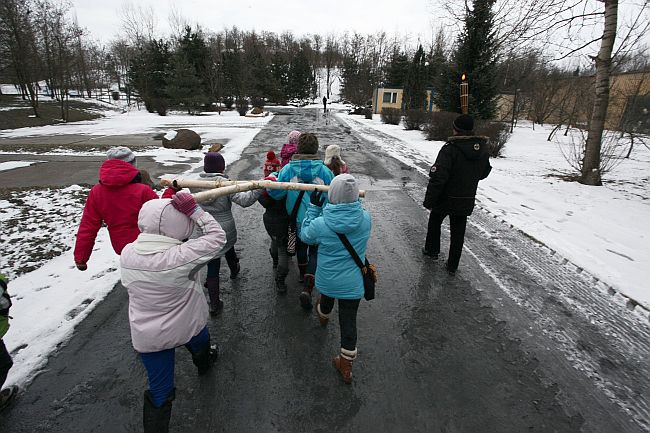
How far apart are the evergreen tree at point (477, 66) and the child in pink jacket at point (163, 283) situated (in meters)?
19.6

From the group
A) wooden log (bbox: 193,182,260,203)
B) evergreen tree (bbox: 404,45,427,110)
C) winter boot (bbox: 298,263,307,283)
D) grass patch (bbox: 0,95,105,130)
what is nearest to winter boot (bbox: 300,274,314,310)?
winter boot (bbox: 298,263,307,283)

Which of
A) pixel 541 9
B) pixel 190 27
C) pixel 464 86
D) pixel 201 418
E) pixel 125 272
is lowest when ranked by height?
pixel 201 418

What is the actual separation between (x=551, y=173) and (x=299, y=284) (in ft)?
33.5

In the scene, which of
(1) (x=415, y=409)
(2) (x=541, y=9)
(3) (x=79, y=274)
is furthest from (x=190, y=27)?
(1) (x=415, y=409)

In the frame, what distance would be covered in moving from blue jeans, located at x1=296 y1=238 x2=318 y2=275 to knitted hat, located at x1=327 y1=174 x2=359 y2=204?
135 cm

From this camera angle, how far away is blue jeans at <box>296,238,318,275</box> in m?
3.63

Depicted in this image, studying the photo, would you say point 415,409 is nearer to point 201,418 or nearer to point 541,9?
point 201,418

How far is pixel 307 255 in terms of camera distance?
4082mm

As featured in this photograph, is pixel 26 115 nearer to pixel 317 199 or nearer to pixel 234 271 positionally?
pixel 234 271

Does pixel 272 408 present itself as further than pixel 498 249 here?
No

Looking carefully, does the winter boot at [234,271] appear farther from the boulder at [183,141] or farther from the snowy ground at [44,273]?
the boulder at [183,141]

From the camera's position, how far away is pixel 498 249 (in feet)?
16.3

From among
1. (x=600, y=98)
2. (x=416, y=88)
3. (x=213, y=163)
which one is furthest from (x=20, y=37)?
(x=416, y=88)

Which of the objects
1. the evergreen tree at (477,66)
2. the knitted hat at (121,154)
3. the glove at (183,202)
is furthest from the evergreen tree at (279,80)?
the glove at (183,202)
